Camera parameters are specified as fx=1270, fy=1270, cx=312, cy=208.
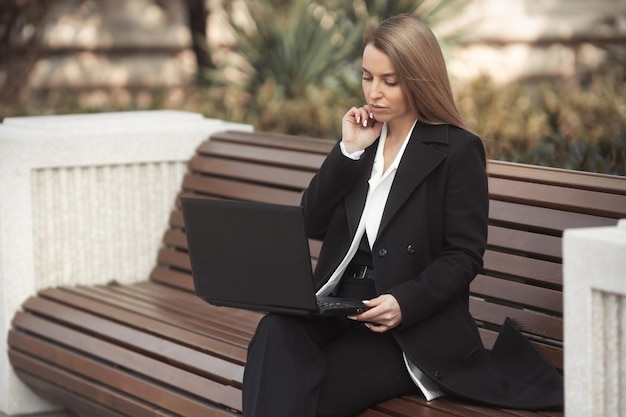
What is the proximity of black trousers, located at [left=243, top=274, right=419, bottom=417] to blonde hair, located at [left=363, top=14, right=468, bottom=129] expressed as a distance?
676mm

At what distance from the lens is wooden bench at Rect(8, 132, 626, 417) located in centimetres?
392

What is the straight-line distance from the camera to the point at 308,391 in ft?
11.1

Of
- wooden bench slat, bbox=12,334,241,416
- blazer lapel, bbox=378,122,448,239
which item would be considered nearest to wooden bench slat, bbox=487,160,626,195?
blazer lapel, bbox=378,122,448,239

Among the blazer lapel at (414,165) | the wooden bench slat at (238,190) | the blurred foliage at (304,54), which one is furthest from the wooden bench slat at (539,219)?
the blurred foliage at (304,54)

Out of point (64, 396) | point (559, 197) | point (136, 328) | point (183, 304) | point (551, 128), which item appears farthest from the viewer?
point (551, 128)

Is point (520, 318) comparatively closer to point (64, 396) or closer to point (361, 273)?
point (361, 273)

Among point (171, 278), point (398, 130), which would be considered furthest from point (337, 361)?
point (171, 278)

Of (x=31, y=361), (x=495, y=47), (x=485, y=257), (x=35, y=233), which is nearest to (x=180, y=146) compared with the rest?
(x=35, y=233)

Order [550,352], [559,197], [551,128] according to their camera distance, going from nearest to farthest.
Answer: [550,352]
[559,197]
[551,128]

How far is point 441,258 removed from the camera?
355cm

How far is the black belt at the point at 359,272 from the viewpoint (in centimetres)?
371

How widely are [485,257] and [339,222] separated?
65cm

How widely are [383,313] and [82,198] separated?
8.24ft

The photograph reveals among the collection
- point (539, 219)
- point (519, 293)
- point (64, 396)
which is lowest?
point (64, 396)
